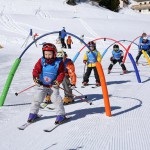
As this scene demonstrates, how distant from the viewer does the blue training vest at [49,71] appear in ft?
24.0

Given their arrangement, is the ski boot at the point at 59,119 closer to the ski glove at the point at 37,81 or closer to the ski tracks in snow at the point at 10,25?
the ski glove at the point at 37,81

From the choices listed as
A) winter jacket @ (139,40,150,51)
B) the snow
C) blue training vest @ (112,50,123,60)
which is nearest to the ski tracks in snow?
the snow

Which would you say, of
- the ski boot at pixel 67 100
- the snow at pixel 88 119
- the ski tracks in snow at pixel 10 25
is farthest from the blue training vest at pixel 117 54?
the ski tracks in snow at pixel 10 25

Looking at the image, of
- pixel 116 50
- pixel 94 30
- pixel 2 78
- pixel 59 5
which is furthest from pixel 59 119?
pixel 59 5

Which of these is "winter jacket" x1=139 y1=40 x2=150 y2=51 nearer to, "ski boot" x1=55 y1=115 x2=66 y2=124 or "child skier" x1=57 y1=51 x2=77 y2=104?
"child skier" x1=57 y1=51 x2=77 y2=104

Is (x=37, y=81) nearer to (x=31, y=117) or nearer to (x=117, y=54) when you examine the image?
(x=31, y=117)

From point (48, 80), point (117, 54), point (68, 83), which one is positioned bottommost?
point (68, 83)

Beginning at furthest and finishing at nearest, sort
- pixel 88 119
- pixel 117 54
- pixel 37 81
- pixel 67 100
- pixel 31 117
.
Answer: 1. pixel 117 54
2. pixel 67 100
3. pixel 88 119
4. pixel 31 117
5. pixel 37 81

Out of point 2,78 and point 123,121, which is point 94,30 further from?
point 123,121

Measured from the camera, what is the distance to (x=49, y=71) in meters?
7.33

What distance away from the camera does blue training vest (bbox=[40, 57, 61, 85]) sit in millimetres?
7320

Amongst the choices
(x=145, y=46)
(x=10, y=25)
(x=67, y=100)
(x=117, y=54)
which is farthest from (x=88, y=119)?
(x=10, y=25)

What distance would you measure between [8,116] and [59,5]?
4801 cm

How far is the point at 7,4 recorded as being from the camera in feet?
164
